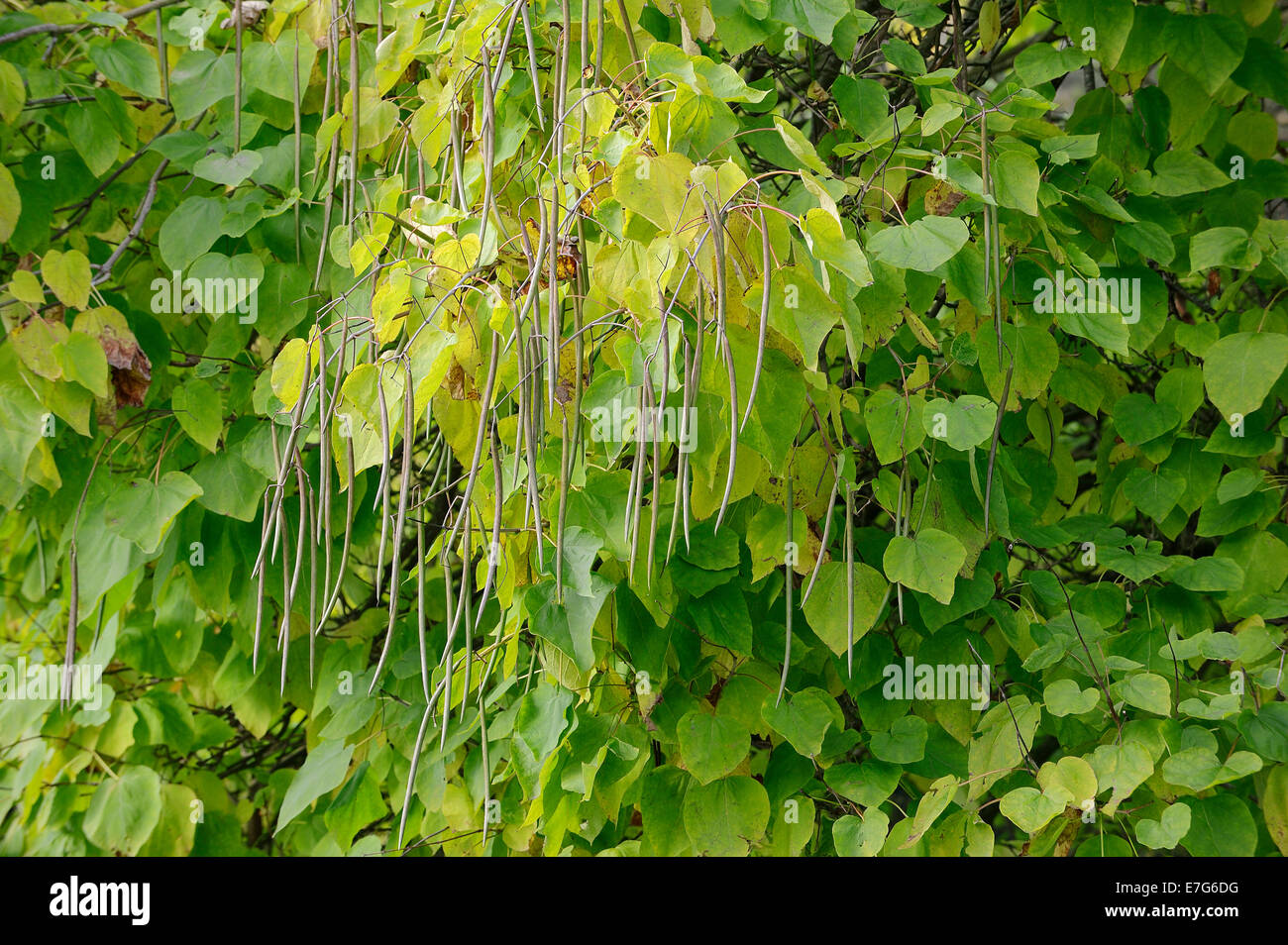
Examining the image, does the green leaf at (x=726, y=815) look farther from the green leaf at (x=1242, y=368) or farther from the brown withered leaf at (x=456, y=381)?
the green leaf at (x=1242, y=368)

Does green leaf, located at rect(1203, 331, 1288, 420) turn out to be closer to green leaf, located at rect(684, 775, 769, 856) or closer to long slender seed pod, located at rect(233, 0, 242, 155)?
green leaf, located at rect(684, 775, 769, 856)

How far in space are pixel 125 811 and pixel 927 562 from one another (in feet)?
3.13

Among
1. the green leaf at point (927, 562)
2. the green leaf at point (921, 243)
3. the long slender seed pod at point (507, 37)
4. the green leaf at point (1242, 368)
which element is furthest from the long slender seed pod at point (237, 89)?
the green leaf at point (1242, 368)

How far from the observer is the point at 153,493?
1009 mm

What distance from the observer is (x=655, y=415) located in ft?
2.10

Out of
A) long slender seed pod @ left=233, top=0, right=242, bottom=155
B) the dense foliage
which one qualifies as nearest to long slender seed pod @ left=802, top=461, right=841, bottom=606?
the dense foliage

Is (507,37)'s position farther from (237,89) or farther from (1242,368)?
(1242,368)

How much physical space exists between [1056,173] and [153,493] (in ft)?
3.02

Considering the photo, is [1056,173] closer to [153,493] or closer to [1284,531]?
[1284,531]

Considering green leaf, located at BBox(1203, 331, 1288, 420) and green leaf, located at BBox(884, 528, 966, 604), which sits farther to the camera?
green leaf, located at BBox(1203, 331, 1288, 420)

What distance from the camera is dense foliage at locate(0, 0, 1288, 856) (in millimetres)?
710

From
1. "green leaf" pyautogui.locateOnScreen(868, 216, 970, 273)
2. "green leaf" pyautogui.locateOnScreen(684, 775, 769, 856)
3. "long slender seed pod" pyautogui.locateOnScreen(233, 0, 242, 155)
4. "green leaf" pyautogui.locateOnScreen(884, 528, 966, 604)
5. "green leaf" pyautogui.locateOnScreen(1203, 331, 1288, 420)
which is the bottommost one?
"green leaf" pyautogui.locateOnScreen(684, 775, 769, 856)

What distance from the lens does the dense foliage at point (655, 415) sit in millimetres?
710
